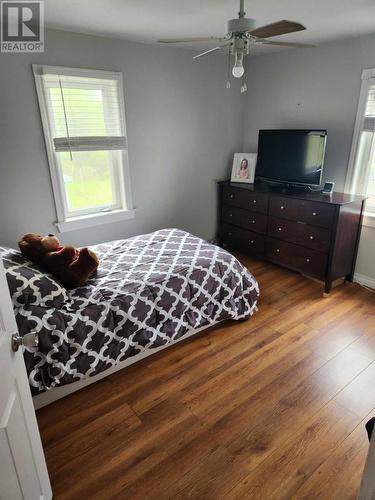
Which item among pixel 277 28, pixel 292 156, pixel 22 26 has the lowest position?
pixel 292 156

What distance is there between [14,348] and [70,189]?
232cm

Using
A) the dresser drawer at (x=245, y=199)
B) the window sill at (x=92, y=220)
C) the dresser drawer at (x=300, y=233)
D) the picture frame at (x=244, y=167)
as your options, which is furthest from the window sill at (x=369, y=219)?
the window sill at (x=92, y=220)

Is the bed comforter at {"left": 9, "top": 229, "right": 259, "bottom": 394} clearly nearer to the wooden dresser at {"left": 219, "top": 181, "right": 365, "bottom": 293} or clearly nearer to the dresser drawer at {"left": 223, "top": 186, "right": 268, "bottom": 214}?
the wooden dresser at {"left": 219, "top": 181, "right": 365, "bottom": 293}

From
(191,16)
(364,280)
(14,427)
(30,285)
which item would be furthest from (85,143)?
(364,280)

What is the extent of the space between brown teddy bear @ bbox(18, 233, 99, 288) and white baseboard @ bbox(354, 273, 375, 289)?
2745 millimetres

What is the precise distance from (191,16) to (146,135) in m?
1.25

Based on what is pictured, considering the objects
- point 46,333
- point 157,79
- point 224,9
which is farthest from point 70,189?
point 224,9

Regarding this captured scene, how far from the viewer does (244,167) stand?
3982mm

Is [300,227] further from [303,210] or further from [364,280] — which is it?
[364,280]

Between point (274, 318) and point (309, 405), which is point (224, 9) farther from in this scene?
point (309, 405)

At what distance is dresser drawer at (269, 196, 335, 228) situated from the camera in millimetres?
2949

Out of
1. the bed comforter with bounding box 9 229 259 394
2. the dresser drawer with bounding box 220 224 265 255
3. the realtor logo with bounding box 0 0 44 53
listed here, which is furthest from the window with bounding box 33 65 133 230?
the dresser drawer with bounding box 220 224 265 255

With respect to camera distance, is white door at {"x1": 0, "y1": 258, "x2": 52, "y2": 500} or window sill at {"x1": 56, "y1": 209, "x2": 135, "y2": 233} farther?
window sill at {"x1": 56, "y1": 209, "x2": 135, "y2": 233}

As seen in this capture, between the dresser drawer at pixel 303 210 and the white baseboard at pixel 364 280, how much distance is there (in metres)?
0.81
